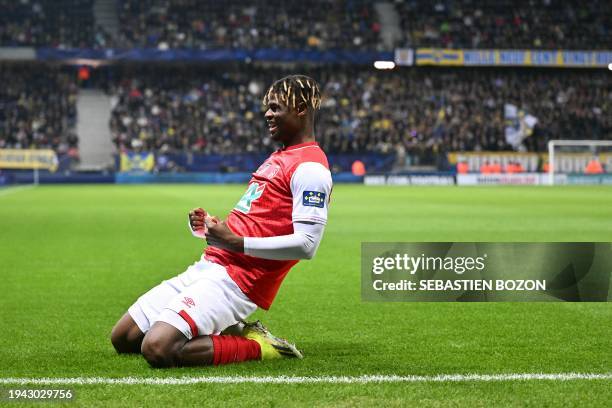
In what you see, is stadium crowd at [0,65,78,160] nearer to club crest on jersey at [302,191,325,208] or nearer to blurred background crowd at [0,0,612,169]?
blurred background crowd at [0,0,612,169]

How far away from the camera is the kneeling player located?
4895 mm

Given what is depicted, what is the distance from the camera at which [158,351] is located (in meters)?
5.01

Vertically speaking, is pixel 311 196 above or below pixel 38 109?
below

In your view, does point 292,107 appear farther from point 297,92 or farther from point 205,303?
point 205,303

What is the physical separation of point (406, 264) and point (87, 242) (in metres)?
9.08

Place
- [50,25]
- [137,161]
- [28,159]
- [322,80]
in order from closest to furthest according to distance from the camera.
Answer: [28,159]
[137,161]
[50,25]
[322,80]

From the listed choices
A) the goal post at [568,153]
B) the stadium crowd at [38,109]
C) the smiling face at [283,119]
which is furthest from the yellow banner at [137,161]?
the smiling face at [283,119]

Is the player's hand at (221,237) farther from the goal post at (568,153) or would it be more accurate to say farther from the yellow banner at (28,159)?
the goal post at (568,153)

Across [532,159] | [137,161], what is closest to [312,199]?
[137,161]

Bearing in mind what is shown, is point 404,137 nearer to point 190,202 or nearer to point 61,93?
point 61,93

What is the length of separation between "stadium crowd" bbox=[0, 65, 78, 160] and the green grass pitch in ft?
96.6

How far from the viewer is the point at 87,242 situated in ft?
47.7

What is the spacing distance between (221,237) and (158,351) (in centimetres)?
78

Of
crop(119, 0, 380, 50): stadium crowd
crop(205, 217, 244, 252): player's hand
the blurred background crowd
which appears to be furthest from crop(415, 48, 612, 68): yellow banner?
crop(205, 217, 244, 252): player's hand
